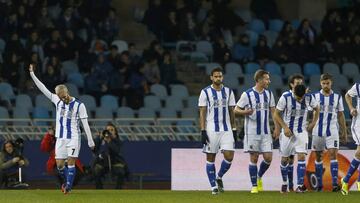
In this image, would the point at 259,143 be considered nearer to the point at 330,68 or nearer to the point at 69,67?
the point at 69,67

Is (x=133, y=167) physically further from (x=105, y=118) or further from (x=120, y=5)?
(x=120, y=5)

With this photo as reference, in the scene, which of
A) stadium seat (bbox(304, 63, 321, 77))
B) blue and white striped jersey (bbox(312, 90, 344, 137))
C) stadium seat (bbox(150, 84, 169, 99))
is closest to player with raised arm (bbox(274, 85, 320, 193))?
blue and white striped jersey (bbox(312, 90, 344, 137))

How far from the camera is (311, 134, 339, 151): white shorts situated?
934 inches

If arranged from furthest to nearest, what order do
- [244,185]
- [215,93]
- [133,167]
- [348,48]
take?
[348,48], [133,167], [244,185], [215,93]

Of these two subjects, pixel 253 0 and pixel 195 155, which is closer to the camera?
pixel 195 155

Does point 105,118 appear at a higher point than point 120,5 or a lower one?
lower

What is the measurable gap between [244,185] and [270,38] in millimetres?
9120

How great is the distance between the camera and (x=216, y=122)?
75.2 feet

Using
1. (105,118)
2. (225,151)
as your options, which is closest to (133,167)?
(105,118)

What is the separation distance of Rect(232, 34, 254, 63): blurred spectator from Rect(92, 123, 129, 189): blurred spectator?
675cm

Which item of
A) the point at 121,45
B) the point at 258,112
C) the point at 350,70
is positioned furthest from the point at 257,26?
the point at 258,112

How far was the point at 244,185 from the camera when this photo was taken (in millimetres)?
26688

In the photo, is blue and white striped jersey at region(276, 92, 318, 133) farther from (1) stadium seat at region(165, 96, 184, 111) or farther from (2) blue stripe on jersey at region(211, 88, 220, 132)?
(1) stadium seat at region(165, 96, 184, 111)

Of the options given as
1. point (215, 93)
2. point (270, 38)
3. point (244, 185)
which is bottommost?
point (244, 185)
